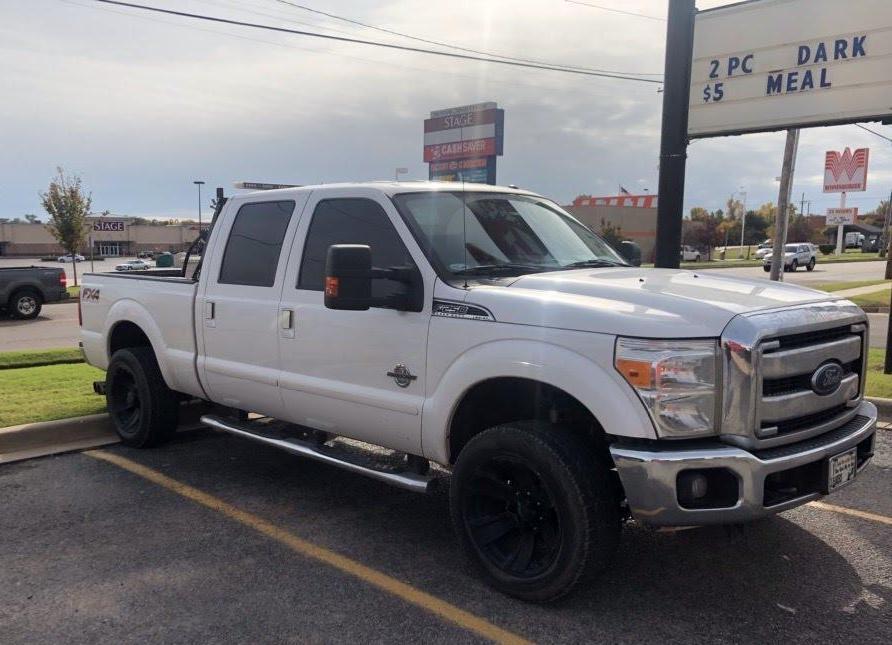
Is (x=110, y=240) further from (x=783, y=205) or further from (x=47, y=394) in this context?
(x=47, y=394)

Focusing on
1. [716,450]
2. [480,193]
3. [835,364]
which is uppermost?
[480,193]

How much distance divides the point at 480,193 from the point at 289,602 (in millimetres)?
2611

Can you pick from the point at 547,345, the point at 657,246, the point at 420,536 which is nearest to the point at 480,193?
the point at 547,345

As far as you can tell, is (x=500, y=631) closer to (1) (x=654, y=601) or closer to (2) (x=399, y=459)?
(1) (x=654, y=601)

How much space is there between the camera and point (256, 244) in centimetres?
514

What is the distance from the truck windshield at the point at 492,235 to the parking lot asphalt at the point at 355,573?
164 cm

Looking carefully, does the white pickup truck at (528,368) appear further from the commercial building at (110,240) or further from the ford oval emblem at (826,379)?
the commercial building at (110,240)

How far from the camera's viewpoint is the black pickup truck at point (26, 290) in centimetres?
1869

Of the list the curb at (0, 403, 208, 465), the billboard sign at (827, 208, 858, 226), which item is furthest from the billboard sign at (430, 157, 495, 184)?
the billboard sign at (827, 208, 858, 226)

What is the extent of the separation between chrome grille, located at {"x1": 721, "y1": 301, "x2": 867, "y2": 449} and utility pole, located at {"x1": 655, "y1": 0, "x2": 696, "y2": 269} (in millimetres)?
4257

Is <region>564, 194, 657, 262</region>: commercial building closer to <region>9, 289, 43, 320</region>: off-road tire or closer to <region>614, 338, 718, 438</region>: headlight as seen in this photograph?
<region>9, 289, 43, 320</region>: off-road tire

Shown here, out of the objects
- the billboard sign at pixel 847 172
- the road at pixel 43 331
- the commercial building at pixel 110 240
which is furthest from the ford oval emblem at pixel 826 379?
the commercial building at pixel 110 240

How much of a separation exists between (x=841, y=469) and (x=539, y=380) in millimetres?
1482

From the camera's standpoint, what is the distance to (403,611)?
3473 mm
